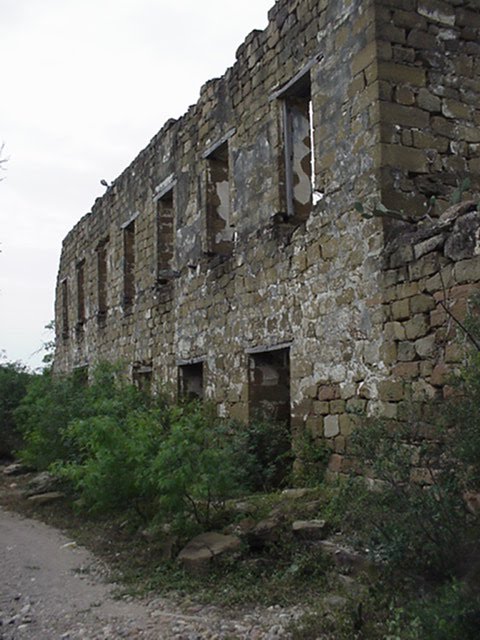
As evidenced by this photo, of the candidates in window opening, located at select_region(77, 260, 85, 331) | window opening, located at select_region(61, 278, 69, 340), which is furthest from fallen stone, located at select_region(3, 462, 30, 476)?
window opening, located at select_region(61, 278, 69, 340)

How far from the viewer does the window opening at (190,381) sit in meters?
10.2

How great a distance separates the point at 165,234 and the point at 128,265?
2.05 metres

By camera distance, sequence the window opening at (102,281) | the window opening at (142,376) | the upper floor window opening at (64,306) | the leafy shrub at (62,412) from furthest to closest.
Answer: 1. the upper floor window opening at (64,306)
2. the window opening at (102,281)
3. the window opening at (142,376)
4. the leafy shrub at (62,412)

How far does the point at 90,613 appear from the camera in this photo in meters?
4.56

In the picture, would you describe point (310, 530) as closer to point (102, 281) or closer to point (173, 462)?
point (173, 462)

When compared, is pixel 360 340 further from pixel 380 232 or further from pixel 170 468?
pixel 170 468

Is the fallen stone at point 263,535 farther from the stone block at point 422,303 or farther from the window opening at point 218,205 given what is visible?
the window opening at point 218,205

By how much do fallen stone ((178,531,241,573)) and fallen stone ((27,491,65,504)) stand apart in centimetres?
356

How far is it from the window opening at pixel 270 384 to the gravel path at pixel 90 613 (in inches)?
113

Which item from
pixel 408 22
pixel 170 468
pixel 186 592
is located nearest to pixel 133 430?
pixel 170 468

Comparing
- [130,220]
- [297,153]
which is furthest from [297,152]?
[130,220]

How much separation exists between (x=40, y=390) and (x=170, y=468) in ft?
19.5

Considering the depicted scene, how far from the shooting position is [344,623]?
3.79m

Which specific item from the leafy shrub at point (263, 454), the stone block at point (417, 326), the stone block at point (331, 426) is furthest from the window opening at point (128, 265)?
the stone block at point (417, 326)
